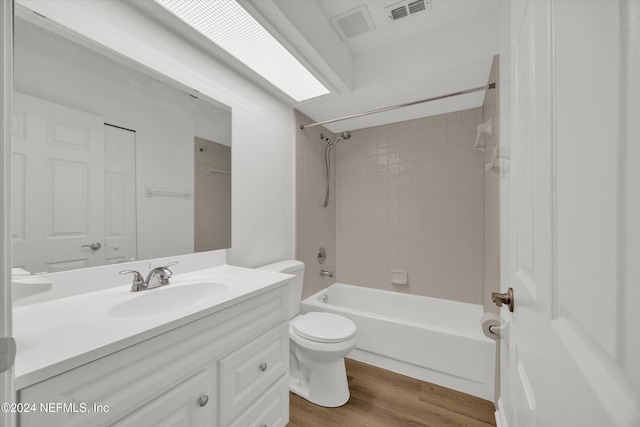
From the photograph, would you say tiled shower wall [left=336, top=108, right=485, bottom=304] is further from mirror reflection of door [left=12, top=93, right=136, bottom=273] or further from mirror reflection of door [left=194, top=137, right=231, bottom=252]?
mirror reflection of door [left=12, top=93, right=136, bottom=273]

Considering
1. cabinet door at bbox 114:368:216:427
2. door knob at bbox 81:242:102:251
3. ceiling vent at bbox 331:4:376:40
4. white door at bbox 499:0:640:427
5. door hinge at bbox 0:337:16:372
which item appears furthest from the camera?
ceiling vent at bbox 331:4:376:40

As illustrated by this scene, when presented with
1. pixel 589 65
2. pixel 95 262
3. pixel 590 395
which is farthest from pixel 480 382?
pixel 95 262

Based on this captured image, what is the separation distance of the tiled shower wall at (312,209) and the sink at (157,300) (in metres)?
1.04

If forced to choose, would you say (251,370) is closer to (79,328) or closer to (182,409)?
(182,409)

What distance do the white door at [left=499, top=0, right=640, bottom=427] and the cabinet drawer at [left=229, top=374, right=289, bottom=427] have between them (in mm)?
1008

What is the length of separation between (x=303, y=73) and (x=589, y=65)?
5.41 feet

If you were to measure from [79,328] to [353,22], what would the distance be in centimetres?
204

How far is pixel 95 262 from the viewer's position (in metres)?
1.00

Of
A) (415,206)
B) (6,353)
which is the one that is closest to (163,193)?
(6,353)

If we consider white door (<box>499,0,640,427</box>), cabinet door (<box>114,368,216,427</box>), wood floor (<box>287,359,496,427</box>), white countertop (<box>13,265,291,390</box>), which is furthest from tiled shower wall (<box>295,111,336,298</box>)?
white door (<box>499,0,640,427</box>)

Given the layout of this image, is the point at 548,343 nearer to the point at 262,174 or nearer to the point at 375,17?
the point at 262,174

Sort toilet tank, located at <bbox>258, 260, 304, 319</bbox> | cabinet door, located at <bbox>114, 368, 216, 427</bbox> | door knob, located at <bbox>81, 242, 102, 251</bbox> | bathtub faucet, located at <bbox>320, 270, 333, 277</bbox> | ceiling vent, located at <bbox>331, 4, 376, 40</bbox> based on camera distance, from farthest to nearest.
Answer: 1. bathtub faucet, located at <bbox>320, 270, 333, 277</bbox>
2. toilet tank, located at <bbox>258, 260, 304, 319</bbox>
3. ceiling vent, located at <bbox>331, 4, 376, 40</bbox>
4. door knob, located at <bbox>81, 242, 102, 251</bbox>
5. cabinet door, located at <bbox>114, 368, 216, 427</bbox>

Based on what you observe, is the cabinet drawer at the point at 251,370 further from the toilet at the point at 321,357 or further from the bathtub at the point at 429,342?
the bathtub at the point at 429,342

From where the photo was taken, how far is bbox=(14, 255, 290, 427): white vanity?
1.84 feet
